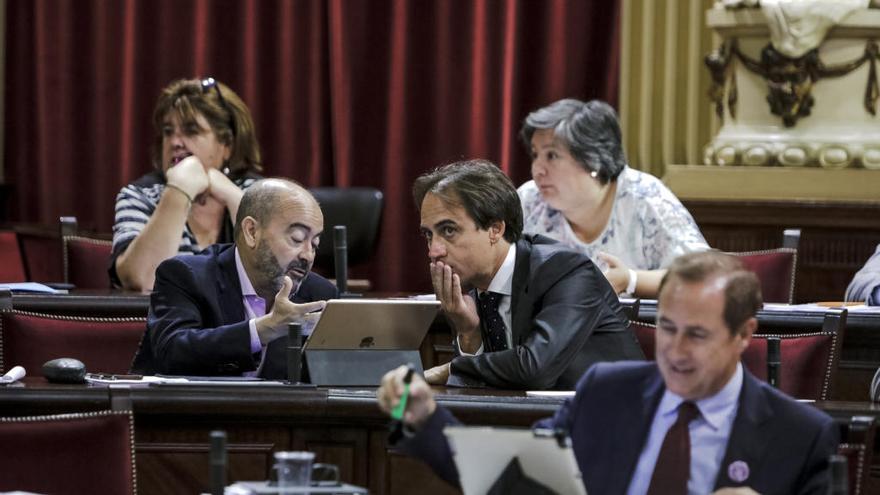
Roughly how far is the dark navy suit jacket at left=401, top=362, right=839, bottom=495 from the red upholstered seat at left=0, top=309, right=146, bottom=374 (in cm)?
172

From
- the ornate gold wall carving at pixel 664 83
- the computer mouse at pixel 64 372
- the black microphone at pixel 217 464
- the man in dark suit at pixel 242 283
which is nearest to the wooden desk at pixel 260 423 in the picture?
the computer mouse at pixel 64 372

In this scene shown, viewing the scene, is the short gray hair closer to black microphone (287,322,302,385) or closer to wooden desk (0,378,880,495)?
black microphone (287,322,302,385)

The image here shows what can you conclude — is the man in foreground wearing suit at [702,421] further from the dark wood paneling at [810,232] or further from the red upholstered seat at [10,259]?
the red upholstered seat at [10,259]

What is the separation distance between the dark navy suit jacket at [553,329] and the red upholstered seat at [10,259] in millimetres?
3701

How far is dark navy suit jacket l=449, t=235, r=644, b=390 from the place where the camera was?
3.72m

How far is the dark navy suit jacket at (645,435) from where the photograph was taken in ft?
8.50

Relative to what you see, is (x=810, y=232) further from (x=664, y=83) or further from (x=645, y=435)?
(x=645, y=435)

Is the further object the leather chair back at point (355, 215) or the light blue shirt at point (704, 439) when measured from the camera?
the leather chair back at point (355, 215)

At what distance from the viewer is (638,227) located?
5.64m

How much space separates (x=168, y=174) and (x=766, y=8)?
234cm

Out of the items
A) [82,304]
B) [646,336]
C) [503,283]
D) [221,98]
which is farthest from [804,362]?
[221,98]

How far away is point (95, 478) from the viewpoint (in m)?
2.94

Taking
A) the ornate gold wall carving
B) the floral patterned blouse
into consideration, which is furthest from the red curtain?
the floral patterned blouse

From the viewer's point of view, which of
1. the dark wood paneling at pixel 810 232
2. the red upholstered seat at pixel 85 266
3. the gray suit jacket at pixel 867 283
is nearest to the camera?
the gray suit jacket at pixel 867 283
